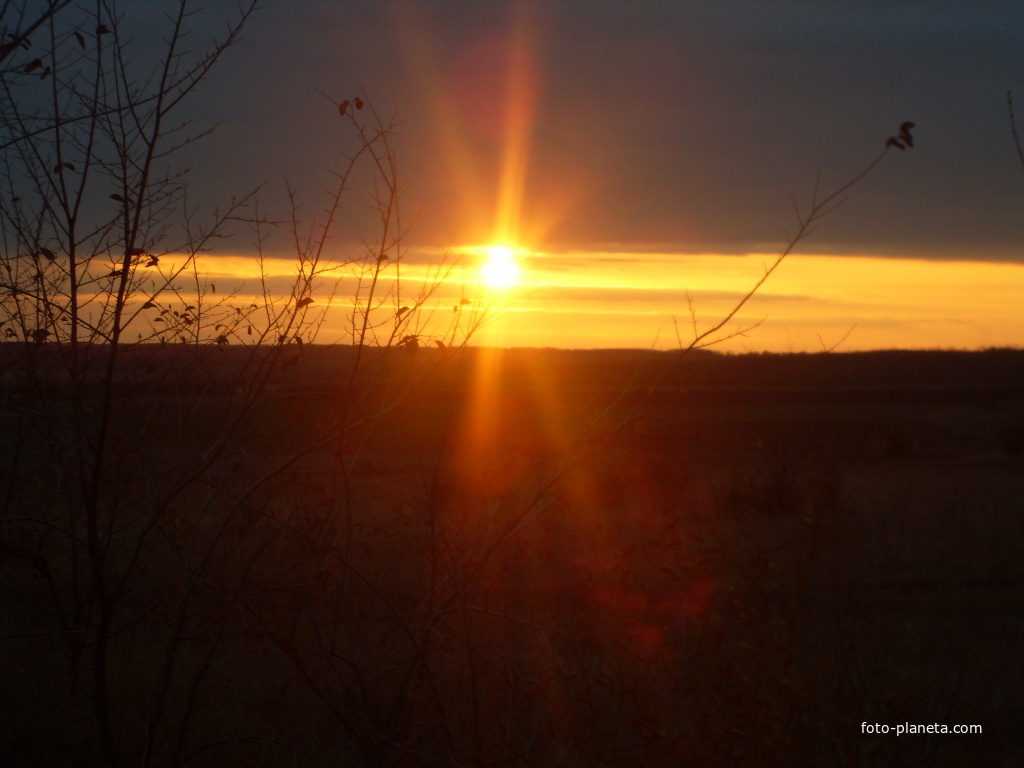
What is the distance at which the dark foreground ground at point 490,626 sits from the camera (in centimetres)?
395

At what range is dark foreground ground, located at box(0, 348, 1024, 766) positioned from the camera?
12.9 ft

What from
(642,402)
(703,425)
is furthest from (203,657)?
(703,425)

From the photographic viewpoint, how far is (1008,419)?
89.5 feet

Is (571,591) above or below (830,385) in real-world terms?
below

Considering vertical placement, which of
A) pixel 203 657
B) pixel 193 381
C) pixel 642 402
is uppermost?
pixel 193 381

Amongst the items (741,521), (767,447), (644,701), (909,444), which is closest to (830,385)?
(909,444)

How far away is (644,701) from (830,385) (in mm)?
43933

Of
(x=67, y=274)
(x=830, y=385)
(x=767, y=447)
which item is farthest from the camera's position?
(x=830, y=385)

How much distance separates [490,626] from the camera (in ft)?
22.1

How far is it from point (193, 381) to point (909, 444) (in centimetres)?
2280

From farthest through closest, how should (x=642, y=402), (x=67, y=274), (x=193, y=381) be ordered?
1. (x=193, y=381)
2. (x=67, y=274)
3. (x=642, y=402)

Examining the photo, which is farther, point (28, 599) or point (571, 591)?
point (571, 591)

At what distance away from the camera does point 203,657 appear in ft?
20.4

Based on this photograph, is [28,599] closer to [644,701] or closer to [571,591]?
[571,591]
